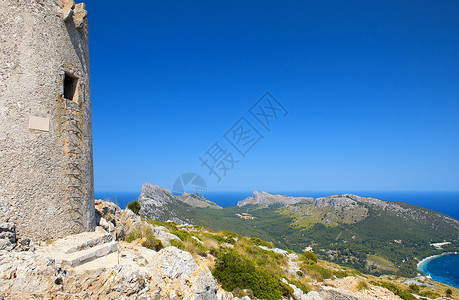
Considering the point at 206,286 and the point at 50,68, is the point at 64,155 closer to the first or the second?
the point at 50,68

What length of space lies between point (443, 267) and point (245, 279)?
124354 mm

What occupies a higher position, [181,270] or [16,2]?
[16,2]

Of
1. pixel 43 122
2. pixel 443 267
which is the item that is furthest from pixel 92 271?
pixel 443 267

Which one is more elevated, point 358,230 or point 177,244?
point 177,244

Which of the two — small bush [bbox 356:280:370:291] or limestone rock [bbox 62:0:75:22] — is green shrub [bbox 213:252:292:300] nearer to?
small bush [bbox 356:280:370:291]

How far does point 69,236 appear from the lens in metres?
6.67

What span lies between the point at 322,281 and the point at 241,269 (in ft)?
32.9

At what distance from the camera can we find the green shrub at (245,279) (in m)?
9.87

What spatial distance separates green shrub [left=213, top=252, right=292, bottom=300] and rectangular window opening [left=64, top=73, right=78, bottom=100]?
9.51 metres

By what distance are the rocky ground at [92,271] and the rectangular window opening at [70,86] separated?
437cm

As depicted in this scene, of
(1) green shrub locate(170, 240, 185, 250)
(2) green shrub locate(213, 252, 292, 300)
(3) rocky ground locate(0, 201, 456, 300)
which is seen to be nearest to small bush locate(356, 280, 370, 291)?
(2) green shrub locate(213, 252, 292, 300)

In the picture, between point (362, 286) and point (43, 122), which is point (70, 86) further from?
point (362, 286)

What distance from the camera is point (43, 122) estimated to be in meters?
6.37

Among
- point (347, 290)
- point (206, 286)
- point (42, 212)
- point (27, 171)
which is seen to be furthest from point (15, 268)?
point (347, 290)
